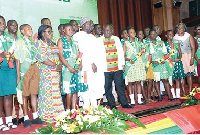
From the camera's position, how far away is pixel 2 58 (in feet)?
11.7

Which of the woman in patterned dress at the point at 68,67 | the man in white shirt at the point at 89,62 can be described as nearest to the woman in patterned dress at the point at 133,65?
the man in white shirt at the point at 89,62

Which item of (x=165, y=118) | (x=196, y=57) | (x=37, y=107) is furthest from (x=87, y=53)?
(x=196, y=57)

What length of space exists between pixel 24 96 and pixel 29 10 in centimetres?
344

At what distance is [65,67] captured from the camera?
3.86 m

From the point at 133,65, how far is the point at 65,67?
1584mm

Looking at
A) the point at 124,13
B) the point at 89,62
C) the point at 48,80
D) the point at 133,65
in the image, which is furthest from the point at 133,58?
the point at 124,13

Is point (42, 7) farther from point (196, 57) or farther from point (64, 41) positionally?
point (196, 57)

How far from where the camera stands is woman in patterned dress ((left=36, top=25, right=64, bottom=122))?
12.4 ft

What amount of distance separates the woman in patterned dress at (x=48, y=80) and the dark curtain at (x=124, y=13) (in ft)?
15.4

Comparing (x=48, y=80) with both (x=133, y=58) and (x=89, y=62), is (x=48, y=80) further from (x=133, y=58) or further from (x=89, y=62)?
(x=133, y=58)

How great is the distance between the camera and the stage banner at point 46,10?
20.8 feet

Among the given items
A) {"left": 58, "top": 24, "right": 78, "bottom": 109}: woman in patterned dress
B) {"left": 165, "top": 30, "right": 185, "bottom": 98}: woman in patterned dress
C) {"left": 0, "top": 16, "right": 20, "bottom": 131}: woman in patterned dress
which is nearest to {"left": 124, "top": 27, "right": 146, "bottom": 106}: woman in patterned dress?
{"left": 165, "top": 30, "right": 185, "bottom": 98}: woman in patterned dress

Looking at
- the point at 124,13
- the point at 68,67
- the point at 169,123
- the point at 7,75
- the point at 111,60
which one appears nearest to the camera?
the point at 169,123

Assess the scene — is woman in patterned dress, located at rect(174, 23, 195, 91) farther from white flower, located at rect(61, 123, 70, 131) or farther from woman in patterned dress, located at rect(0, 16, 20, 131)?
white flower, located at rect(61, 123, 70, 131)
